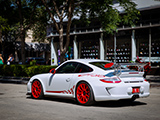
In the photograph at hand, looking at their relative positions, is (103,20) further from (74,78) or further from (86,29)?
(86,29)

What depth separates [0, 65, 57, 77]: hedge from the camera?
701 inches

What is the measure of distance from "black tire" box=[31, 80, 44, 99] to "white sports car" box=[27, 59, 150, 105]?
0.87 ft

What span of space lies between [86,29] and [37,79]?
70.8ft

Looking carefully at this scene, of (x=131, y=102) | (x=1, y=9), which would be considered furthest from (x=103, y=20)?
(x=131, y=102)

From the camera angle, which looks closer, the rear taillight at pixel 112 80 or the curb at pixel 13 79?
the rear taillight at pixel 112 80

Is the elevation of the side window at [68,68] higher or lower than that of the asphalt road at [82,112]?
higher

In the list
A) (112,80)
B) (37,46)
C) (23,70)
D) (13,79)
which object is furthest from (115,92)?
(37,46)

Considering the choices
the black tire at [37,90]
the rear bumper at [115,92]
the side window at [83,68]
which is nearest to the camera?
the rear bumper at [115,92]

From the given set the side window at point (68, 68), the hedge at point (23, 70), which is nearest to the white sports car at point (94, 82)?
the side window at point (68, 68)

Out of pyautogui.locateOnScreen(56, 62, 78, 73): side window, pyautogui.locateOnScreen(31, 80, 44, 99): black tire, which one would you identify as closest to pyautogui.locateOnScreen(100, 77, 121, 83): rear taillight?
pyautogui.locateOnScreen(56, 62, 78, 73): side window

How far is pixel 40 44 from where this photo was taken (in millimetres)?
56969

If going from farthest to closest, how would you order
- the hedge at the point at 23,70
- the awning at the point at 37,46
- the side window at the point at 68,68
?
the awning at the point at 37,46 → the hedge at the point at 23,70 → the side window at the point at 68,68

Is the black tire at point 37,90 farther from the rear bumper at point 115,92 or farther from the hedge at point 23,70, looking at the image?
the hedge at point 23,70

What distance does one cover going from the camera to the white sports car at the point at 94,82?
7.62 meters
